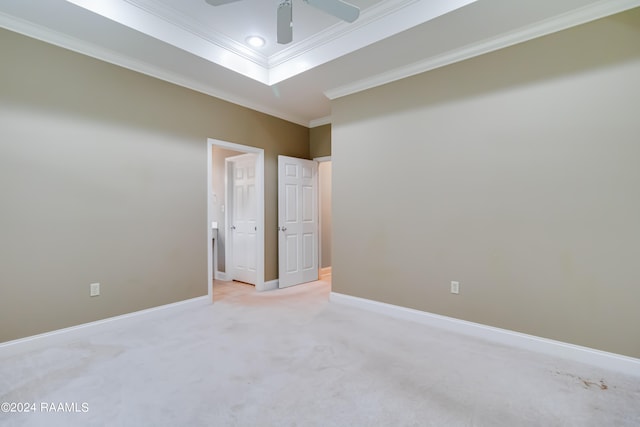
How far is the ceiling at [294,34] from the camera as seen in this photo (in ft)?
7.79

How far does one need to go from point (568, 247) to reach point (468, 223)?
0.78 meters

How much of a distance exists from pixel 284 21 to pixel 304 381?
8.28ft

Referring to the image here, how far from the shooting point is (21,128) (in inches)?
99.2

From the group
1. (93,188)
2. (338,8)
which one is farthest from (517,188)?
(93,188)

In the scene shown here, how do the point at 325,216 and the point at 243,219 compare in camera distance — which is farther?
the point at 325,216

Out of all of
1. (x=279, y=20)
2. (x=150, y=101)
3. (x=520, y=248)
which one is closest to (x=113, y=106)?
(x=150, y=101)

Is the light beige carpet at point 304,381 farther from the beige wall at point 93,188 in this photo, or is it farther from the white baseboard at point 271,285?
the white baseboard at point 271,285

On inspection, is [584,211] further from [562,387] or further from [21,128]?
[21,128]

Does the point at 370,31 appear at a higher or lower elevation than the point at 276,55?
lower

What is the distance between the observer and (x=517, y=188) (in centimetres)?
265

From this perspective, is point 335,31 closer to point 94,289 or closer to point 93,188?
point 93,188

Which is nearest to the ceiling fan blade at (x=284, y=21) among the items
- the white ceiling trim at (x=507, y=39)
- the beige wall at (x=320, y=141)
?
the white ceiling trim at (x=507, y=39)

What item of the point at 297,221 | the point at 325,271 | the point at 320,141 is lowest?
the point at 325,271

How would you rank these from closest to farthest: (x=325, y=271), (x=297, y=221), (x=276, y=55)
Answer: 1. (x=276, y=55)
2. (x=297, y=221)
3. (x=325, y=271)
